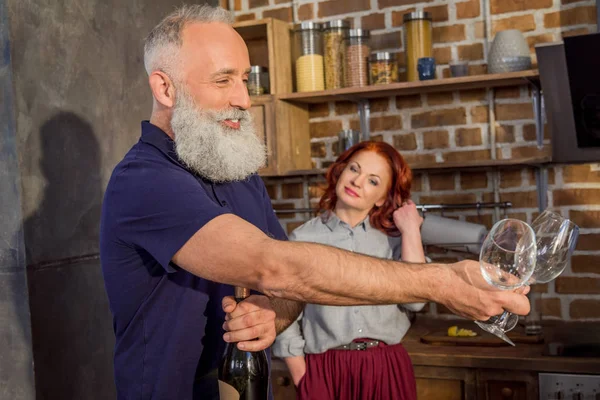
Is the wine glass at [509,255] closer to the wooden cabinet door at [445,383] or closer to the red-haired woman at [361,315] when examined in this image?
the red-haired woman at [361,315]

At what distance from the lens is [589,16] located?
2721 millimetres

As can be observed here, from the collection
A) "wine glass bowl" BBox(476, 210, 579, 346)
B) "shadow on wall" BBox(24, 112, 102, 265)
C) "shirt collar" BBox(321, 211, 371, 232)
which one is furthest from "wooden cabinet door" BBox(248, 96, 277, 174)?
"wine glass bowl" BBox(476, 210, 579, 346)

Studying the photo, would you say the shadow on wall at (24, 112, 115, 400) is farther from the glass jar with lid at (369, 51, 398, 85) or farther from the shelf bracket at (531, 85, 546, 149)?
the shelf bracket at (531, 85, 546, 149)

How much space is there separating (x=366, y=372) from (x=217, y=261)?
133cm

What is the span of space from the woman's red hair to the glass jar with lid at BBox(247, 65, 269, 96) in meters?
0.53

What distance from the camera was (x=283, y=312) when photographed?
1.54 m

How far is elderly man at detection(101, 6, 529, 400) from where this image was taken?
120 centimetres

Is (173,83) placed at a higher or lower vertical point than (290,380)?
higher

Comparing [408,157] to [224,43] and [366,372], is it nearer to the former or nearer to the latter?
[366,372]

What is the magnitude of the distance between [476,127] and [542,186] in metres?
0.33

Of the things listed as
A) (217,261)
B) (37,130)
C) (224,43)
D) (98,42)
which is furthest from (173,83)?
(98,42)

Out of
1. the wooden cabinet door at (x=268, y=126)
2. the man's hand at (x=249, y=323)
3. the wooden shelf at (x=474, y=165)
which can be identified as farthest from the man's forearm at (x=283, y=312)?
the wooden cabinet door at (x=268, y=126)

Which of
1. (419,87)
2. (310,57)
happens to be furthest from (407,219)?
(310,57)

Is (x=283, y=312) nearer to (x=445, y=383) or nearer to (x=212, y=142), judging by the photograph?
(x=212, y=142)
